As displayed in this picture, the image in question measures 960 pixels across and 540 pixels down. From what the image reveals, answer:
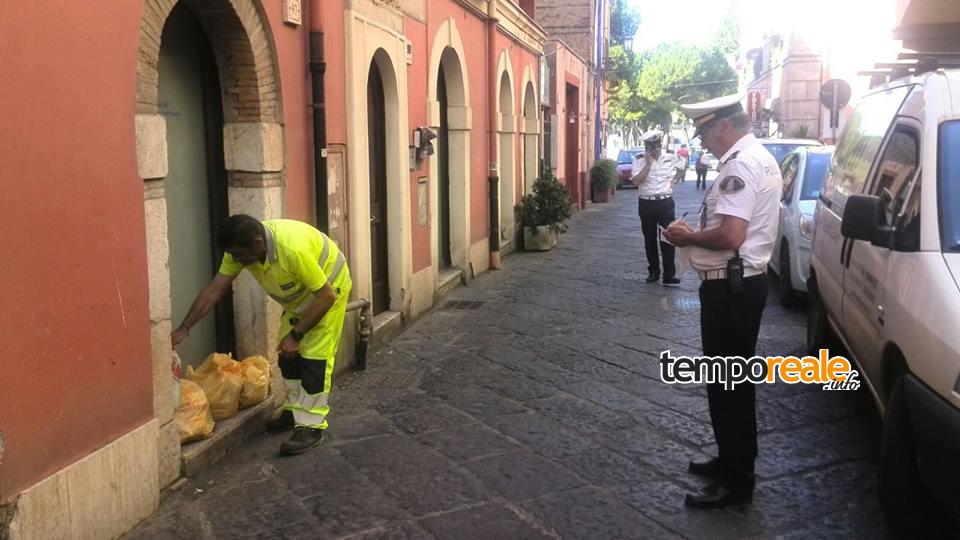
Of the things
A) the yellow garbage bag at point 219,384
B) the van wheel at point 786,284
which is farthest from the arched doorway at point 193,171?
the van wheel at point 786,284

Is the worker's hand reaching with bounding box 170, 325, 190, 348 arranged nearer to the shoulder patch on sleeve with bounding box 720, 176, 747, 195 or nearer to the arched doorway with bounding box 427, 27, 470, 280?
the shoulder patch on sleeve with bounding box 720, 176, 747, 195

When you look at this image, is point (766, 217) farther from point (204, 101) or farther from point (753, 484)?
point (204, 101)

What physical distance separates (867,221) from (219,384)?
11.5ft

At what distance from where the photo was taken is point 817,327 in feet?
22.1

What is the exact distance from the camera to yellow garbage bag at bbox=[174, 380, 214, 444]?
15.8 feet

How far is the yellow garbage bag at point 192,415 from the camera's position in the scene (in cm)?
482

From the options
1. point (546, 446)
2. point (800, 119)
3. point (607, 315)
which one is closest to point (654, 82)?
point (800, 119)

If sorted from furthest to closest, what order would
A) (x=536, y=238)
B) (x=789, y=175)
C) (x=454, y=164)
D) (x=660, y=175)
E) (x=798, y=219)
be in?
(x=536, y=238)
(x=454, y=164)
(x=660, y=175)
(x=789, y=175)
(x=798, y=219)

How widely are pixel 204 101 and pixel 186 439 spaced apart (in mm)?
2151

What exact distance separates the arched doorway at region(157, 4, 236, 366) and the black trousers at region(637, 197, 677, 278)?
6.38 meters

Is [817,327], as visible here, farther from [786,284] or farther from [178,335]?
[178,335]

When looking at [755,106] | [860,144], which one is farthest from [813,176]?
[755,106]

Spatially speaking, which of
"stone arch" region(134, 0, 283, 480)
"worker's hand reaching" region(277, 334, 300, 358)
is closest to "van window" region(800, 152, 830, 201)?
"stone arch" region(134, 0, 283, 480)

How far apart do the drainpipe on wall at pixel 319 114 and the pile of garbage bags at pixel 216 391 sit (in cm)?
136
